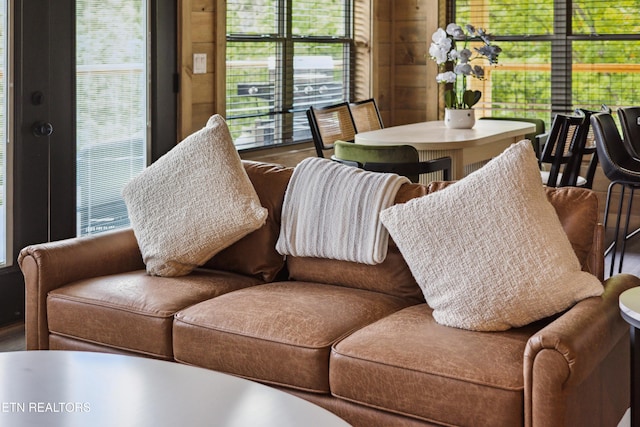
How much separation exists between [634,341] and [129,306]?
158cm

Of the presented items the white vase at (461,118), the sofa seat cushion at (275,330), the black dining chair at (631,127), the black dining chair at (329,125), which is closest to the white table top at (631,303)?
the sofa seat cushion at (275,330)

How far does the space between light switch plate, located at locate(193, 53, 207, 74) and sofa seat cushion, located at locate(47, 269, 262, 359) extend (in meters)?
1.98

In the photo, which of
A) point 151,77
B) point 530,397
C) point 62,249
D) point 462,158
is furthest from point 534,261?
point 151,77

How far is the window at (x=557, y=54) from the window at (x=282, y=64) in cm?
115

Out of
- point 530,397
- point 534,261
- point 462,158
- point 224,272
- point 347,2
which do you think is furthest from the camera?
point 347,2

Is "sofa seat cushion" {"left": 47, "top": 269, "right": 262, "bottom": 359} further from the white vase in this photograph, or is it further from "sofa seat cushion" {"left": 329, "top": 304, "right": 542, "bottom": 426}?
the white vase

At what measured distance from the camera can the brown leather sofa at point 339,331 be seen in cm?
225

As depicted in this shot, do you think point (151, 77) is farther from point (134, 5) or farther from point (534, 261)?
point (534, 261)

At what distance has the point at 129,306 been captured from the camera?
2.93 metres

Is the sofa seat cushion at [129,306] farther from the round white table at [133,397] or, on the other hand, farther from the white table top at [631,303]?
the white table top at [631,303]

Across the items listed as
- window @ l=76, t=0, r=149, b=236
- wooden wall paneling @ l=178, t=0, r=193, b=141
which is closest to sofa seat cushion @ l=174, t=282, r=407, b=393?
window @ l=76, t=0, r=149, b=236

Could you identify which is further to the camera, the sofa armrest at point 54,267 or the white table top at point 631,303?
the sofa armrest at point 54,267

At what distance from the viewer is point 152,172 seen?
3361 millimetres

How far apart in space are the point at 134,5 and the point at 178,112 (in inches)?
24.7
